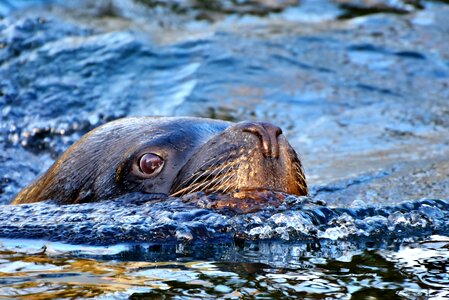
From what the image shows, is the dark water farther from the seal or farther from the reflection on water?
the seal

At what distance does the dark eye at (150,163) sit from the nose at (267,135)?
51 centimetres

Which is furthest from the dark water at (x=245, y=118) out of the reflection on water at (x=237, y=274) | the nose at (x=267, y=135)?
the nose at (x=267, y=135)

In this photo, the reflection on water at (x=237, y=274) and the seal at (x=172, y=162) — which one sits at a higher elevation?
the seal at (x=172, y=162)

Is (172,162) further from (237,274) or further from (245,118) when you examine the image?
(245,118)

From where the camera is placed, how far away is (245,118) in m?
8.77

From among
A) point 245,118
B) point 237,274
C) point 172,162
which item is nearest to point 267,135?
point 172,162

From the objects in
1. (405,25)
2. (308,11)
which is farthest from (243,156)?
(308,11)

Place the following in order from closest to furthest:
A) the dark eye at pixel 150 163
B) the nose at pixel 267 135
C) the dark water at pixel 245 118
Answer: the dark water at pixel 245 118, the nose at pixel 267 135, the dark eye at pixel 150 163

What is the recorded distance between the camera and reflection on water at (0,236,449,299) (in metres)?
3.48

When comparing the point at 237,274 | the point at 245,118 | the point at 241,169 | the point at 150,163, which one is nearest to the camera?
the point at 237,274

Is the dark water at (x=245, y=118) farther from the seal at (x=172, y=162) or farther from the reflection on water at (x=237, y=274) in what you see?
the seal at (x=172, y=162)

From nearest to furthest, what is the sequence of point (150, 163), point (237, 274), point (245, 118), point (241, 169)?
point (237, 274) → point (241, 169) → point (150, 163) → point (245, 118)

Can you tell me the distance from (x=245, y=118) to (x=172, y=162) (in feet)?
13.1

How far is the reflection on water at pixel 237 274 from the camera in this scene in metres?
3.48
